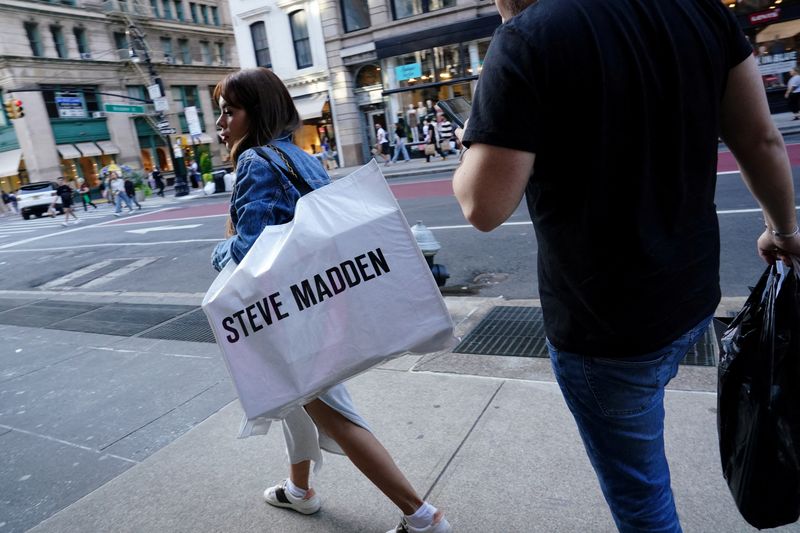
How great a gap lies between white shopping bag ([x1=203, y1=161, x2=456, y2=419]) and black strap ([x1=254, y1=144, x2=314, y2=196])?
22 centimetres

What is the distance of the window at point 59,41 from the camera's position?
115ft

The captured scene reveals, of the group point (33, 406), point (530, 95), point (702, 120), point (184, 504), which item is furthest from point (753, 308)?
point (33, 406)

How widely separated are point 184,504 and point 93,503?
0.50m

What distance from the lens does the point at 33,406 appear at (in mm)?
4199

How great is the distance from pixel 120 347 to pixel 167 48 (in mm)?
43170

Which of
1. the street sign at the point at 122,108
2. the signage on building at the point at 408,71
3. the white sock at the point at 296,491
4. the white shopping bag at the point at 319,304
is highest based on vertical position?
the street sign at the point at 122,108

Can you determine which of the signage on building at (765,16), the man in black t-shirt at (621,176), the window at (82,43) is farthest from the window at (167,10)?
the man in black t-shirt at (621,176)

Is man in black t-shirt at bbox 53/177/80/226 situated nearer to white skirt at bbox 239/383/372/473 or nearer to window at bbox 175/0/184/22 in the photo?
white skirt at bbox 239/383/372/473

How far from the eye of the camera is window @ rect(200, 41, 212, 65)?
45.0 metres

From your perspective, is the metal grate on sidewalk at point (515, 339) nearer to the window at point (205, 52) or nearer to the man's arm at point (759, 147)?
the man's arm at point (759, 147)

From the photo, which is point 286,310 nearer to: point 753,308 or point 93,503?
point 753,308

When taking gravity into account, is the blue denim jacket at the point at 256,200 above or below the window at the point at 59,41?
below

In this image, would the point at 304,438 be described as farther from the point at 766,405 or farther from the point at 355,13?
the point at 355,13

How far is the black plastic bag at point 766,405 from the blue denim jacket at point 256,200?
1.47 meters
